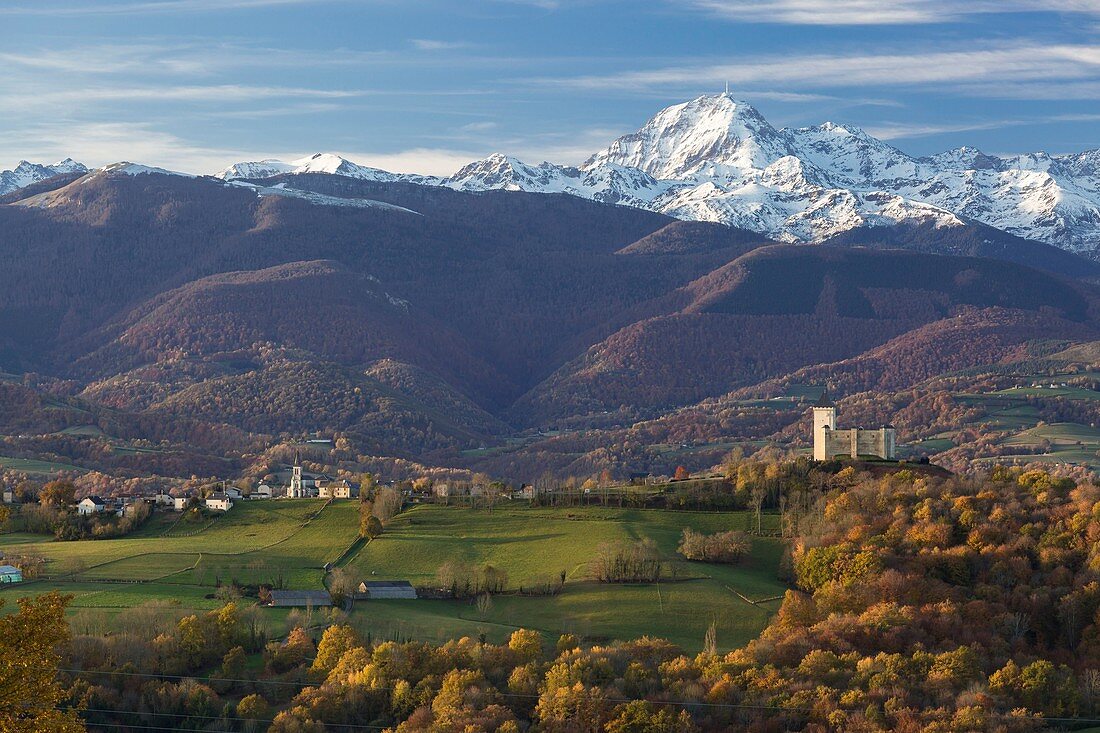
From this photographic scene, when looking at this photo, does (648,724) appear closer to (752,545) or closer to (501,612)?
(501,612)

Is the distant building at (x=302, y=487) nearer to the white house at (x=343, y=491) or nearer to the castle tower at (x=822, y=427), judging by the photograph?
the white house at (x=343, y=491)

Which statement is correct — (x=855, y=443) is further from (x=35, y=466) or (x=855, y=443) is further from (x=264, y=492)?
(x=35, y=466)

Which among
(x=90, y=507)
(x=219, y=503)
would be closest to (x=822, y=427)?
(x=219, y=503)

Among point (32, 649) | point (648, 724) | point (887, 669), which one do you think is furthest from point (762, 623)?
point (32, 649)

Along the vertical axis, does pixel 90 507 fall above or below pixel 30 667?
below

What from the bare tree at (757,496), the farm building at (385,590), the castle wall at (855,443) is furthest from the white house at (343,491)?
the castle wall at (855,443)

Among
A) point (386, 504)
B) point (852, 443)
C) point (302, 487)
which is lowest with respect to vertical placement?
point (302, 487)
